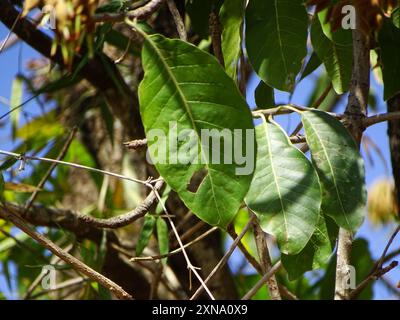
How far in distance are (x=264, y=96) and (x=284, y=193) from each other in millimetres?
392

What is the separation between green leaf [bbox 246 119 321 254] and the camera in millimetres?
Result: 1023

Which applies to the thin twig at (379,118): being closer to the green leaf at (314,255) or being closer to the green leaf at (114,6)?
the green leaf at (314,255)

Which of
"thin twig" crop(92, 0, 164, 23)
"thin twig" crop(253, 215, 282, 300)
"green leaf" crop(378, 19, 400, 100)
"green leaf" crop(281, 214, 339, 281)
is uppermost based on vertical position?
"thin twig" crop(92, 0, 164, 23)

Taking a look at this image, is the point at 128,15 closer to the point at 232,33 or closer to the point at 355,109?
the point at 232,33

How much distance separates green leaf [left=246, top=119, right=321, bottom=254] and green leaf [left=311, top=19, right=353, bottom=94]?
0.87ft

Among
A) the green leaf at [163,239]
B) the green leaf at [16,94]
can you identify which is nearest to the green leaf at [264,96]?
the green leaf at [163,239]

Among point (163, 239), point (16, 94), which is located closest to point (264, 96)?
point (163, 239)

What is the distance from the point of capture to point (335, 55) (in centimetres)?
130

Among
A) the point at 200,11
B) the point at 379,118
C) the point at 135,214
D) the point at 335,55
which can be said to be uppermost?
the point at 200,11

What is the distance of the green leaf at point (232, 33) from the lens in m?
1.20

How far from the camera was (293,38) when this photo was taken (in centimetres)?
122

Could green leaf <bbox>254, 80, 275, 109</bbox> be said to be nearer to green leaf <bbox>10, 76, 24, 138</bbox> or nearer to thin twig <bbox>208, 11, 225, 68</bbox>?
thin twig <bbox>208, 11, 225, 68</bbox>

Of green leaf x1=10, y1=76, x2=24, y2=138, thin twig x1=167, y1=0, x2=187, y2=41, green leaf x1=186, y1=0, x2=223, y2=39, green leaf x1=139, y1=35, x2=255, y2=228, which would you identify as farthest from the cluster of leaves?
green leaf x1=10, y1=76, x2=24, y2=138

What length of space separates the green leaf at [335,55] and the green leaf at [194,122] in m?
0.35
